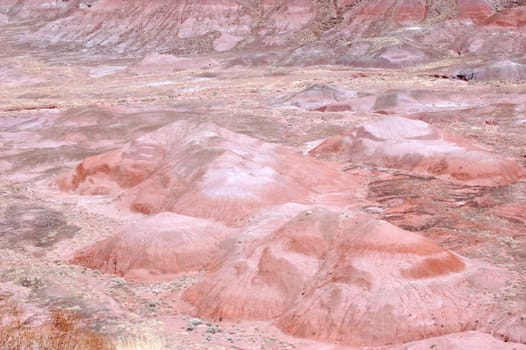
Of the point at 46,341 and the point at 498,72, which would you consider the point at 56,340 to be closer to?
the point at 46,341

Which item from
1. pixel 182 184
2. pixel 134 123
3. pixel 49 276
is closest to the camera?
pixel 49 276

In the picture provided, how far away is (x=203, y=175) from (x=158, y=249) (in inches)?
204

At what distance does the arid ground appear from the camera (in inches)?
491

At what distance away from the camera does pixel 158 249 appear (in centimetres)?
1636

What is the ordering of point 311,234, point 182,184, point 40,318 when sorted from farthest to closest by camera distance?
point 182,184
point 311,234
point 40,318

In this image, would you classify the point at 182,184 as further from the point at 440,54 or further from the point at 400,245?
the point at 440,54

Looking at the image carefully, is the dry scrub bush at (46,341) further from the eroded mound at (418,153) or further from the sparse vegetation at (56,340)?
the eroded mound at (418,153)

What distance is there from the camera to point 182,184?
21.5 m

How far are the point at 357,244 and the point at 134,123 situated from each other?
2255cm

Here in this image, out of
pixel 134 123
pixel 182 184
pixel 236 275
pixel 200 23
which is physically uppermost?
pixel 236 275

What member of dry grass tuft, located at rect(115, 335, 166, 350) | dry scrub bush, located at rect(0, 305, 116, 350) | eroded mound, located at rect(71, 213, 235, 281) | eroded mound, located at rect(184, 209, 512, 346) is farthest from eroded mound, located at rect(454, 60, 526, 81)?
dry scrub bush, located at rect(0, 305, 116, 350)

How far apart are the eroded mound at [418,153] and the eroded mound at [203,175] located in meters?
2.04

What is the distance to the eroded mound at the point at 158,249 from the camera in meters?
16.1

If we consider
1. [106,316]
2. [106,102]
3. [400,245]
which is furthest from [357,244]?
[106,102]
